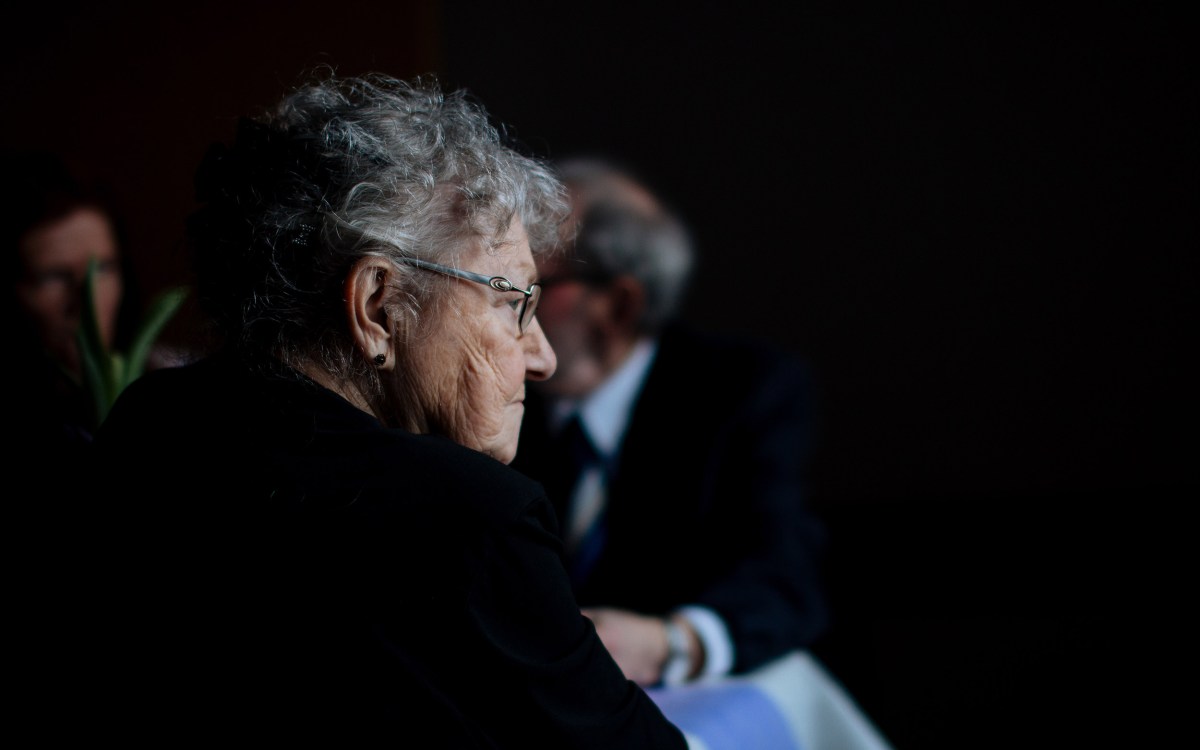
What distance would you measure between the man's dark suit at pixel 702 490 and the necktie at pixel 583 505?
0.02m

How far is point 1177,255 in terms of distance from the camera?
2.98 m

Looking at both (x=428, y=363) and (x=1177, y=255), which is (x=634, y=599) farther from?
(x=1177, y=255)

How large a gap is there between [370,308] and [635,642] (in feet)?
2.21

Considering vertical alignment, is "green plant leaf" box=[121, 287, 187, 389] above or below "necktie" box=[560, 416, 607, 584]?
above

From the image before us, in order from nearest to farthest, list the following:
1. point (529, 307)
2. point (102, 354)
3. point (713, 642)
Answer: point (529, 307) < point (102, 354) < point (713, 642)

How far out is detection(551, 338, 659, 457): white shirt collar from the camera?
74.5 inches

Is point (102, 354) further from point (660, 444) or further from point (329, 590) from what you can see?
point (660, 444)

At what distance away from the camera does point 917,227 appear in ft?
10.5

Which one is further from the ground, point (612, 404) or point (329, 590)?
point (329, 590)

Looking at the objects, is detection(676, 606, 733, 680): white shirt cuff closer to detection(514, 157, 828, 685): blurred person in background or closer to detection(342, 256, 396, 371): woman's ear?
detection(514, 157, 828, 685): blurred person in background

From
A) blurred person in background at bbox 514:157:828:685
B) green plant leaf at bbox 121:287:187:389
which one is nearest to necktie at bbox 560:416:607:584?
blurred person in background at bbox 514:157:828:685

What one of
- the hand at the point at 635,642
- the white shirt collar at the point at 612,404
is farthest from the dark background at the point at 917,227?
the hand at the point at 635,642

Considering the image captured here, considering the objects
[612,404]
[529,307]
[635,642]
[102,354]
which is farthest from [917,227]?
[102,354]

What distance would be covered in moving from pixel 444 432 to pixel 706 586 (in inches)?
34.2
